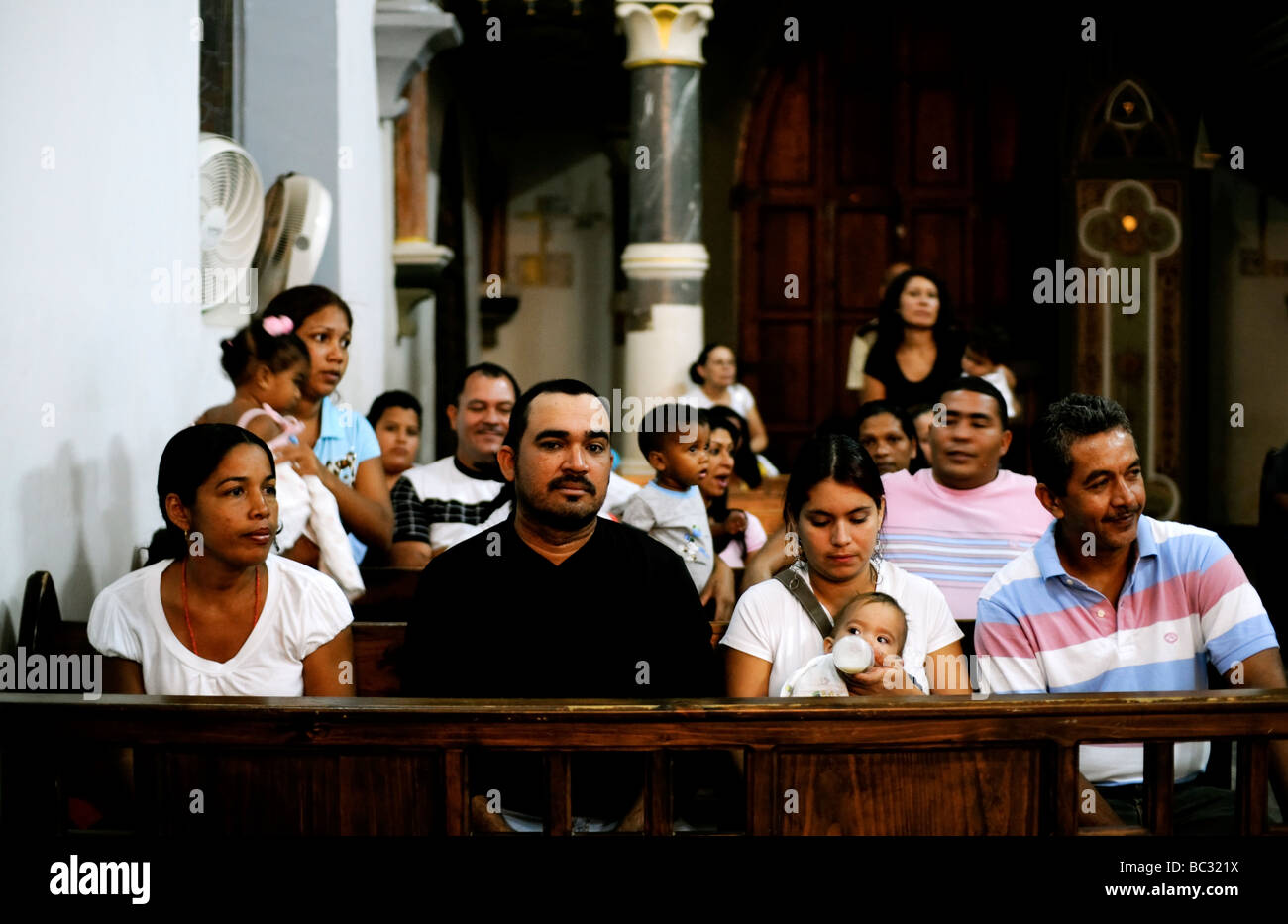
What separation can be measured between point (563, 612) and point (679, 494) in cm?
162

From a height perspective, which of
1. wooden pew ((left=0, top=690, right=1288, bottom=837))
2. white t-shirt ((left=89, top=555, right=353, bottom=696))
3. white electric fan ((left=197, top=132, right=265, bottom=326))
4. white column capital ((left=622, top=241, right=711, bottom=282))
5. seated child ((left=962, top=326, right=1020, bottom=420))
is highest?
white column capital ((left=622, top=241, right=711, bottom=282))

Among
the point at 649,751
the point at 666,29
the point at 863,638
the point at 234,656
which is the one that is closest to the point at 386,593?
the point at 234,656

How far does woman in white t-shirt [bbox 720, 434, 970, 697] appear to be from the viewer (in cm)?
327

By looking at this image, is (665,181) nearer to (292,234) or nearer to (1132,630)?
(292,234)

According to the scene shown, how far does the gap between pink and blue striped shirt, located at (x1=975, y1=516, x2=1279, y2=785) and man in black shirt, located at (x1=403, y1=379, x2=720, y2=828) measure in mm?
629

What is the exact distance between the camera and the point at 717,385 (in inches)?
345

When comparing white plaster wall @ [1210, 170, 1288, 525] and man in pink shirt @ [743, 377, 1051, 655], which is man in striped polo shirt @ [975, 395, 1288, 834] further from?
white plaster wall @ [1210, 170, 1288, 525]

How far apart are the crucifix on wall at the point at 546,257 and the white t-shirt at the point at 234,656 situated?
333 inches

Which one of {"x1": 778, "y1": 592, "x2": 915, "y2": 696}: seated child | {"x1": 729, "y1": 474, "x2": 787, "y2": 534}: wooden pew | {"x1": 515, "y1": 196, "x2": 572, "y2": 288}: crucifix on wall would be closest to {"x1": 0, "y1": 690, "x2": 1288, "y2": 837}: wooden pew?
{"x1": 778, "y1": 592, "x2": 915, "y2": 696}: seated child

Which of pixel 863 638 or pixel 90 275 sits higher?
pixel 90 275

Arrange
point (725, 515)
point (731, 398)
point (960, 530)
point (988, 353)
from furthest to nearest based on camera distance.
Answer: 1. point (731, 398)
2. point (988, 353)
3. point (725, 515)
4. point (960, 530)

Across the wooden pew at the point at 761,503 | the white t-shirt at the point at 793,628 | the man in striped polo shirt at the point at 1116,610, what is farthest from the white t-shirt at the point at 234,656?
the wooden pew at the point at 761,503
